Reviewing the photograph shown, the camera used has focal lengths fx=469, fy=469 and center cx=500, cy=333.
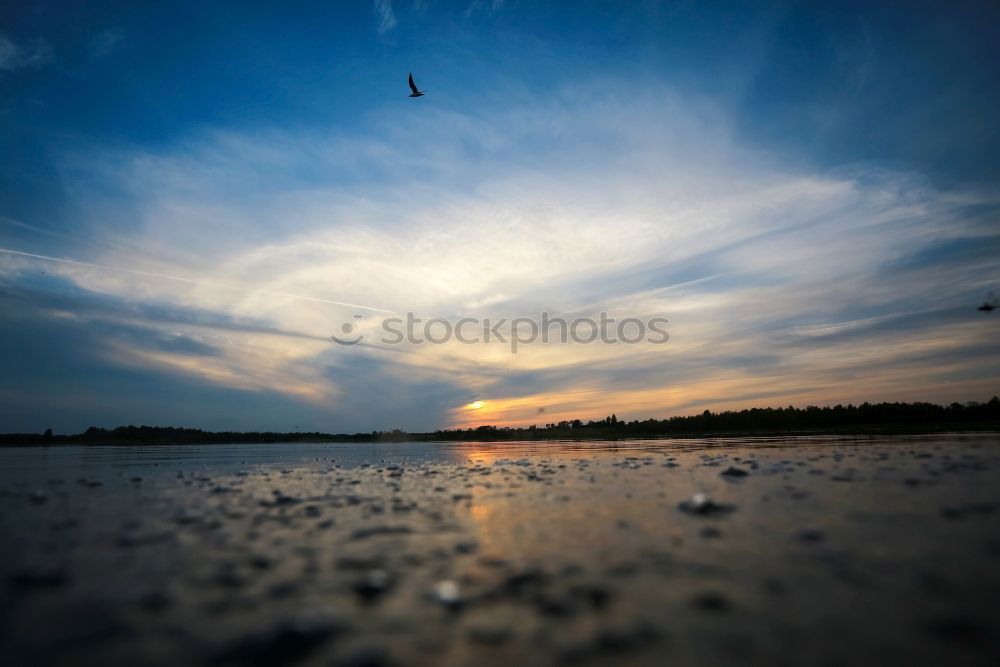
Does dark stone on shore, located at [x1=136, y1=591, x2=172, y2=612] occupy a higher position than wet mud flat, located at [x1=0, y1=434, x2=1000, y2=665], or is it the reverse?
wet mud flat, located at [x1=0, y1=434, x2=1000, y2=665]

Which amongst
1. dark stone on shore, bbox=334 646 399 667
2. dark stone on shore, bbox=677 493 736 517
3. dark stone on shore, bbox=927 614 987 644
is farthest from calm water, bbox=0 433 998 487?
dark stone on shore, bbox=927 614 987 644

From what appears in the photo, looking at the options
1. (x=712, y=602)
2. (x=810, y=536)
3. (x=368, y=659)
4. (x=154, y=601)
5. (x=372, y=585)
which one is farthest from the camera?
(x=810, y=536)

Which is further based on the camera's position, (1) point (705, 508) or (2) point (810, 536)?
(1) point (705, 508)

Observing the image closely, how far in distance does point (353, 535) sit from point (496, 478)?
7.16 metres

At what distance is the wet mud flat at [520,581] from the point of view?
9.22 feet

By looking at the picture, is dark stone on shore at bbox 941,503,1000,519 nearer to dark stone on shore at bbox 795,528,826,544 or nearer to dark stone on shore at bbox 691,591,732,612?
dark stone on shore at bbox 795,528,826,544

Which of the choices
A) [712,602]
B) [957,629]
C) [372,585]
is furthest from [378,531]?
[957,629]

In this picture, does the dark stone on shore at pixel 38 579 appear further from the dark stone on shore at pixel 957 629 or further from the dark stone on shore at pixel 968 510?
the dark stone on shore at pixel 968 510

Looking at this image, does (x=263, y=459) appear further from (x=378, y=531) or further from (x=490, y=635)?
(x=490, y=635)

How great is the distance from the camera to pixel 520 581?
13.2 feet

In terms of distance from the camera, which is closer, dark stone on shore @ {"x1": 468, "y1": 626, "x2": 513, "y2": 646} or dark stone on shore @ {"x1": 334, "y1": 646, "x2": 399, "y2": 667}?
dark stone on shore @ {"x1": 334, "y1": 646, "x2": 399, "y2": 667}

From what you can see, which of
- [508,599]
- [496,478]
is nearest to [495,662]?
[508,599]

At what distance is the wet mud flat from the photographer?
2811mm

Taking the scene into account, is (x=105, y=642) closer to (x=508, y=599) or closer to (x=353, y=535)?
(x=508, y=599)
